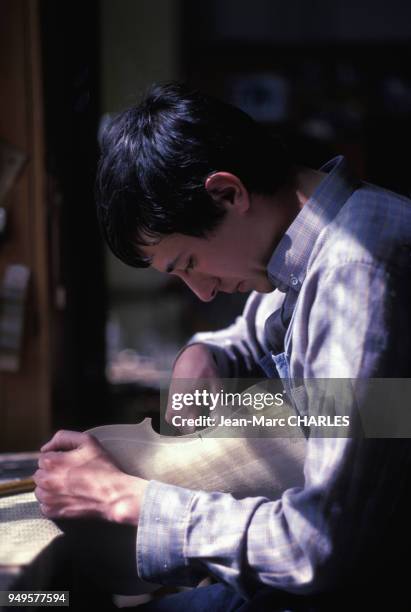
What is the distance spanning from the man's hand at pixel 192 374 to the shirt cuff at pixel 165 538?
38 cm

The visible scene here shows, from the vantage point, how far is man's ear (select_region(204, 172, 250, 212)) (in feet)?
3.85

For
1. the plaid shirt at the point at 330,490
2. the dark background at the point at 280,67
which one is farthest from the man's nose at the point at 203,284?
the dark background at the point at 280,67

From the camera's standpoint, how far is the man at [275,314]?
958mm

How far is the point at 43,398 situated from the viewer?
2.69 meters

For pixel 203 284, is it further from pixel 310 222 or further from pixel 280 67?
pixel 280 67

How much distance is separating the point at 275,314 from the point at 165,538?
21.4 inches

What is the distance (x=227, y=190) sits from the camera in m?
1.19

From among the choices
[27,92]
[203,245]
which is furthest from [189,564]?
[27,92]

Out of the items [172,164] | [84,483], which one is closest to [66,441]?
[84,483]

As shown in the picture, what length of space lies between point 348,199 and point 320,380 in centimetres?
30

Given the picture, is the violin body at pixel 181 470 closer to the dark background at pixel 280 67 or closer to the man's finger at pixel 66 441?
the man's finger at pixel 66 441

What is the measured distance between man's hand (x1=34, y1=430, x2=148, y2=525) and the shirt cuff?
0.03 m

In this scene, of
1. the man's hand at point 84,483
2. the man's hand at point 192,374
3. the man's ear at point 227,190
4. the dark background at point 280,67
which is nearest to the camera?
the man's hand at point 84,483

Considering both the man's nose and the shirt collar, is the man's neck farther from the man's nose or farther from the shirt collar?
the man's nose
